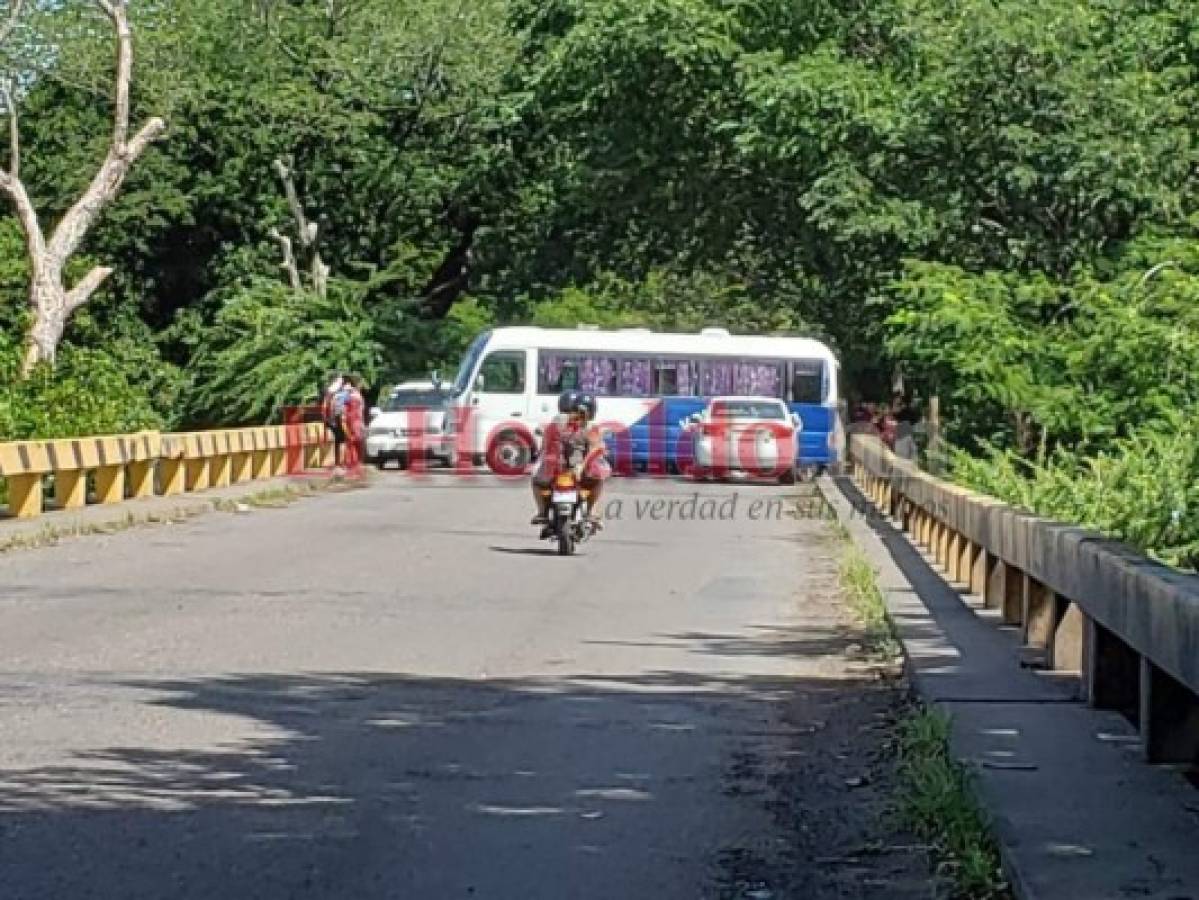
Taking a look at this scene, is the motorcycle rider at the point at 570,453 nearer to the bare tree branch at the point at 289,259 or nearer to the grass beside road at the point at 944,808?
the grass beside road at the point at 944,808

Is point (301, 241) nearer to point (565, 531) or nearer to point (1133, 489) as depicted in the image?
point (565, 531)

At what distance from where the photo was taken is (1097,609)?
32.0ft

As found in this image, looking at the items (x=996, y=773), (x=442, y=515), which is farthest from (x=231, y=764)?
(x=442, y=515)

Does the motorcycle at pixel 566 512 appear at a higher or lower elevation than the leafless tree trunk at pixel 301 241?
lower

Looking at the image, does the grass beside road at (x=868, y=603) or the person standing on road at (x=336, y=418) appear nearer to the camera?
the grass beside road at (x=868, y=603)

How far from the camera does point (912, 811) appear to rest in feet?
27.3

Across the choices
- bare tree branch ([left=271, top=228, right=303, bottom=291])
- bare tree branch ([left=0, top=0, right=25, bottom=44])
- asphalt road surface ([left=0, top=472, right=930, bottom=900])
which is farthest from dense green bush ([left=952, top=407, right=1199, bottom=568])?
bare tree branch ([left=271, top=228, right=303, bottom=291])

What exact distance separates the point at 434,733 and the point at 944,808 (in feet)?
10.3

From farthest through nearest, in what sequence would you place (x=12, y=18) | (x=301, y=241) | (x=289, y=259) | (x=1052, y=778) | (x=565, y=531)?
1. (x=301, y=241)
2. (x=289, y=259)
3. (x=12, y=18)
4. (x=565, y=531)
5. (x=1052, y=778)

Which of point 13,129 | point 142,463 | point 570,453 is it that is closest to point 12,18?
point 13,129

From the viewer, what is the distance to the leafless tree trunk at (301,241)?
50344mm

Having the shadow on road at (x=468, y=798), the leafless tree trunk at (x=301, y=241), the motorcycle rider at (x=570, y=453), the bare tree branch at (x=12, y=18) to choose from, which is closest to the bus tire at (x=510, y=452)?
the leafless tree trunk at (x=301, y=241)

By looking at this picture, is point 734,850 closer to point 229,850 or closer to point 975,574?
point 229,850

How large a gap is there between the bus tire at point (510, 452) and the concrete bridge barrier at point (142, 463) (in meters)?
3.62
